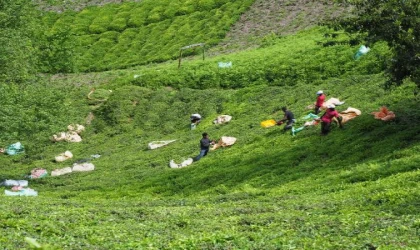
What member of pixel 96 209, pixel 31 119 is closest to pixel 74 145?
pixel 31 119

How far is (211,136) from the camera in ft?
130

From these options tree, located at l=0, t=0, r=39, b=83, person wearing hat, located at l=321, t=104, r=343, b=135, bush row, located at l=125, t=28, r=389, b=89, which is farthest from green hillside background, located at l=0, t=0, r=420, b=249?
tree, located at l=0, t=0, r=39, b=83

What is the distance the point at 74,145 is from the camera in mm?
43719

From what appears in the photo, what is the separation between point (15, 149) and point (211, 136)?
37.0ft

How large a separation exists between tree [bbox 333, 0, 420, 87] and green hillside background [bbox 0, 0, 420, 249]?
1581 millimetres

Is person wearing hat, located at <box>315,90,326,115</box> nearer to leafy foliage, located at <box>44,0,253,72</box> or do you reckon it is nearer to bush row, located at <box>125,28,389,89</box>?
bush row, located at <box>125,28,389,89</box>

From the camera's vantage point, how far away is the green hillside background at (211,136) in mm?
18797

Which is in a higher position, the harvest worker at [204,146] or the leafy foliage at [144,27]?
the harvest worker at [204,146]

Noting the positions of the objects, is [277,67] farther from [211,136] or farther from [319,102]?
[319,102]

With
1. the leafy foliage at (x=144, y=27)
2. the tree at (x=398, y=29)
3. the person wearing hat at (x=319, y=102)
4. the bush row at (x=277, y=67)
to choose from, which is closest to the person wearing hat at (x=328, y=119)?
the tree at (x=398, y=29)

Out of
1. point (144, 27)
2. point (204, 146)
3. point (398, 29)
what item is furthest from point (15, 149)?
point (144, 27)

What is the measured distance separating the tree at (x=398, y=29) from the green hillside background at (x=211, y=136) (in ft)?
5.19

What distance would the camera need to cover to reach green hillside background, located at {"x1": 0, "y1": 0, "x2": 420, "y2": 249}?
1880cm

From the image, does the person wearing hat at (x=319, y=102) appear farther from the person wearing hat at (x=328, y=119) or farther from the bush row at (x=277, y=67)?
the bush row at (x=277, y=67)
